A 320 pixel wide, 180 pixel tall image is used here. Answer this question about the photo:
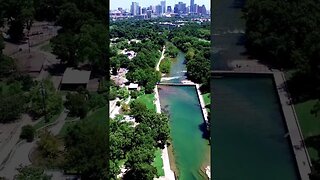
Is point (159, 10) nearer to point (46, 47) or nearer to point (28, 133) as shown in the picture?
point (46, 47)

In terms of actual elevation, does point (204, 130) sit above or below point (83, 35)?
below

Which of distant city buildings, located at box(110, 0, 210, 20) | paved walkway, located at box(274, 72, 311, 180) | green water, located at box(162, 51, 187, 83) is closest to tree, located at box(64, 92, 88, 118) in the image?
paved walkway, located at box(274, 72, 311, 180)

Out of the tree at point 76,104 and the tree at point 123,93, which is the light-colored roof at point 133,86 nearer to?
the tree at point 123,93

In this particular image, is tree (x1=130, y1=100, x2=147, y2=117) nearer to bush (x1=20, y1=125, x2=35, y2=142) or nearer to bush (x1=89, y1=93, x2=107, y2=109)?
bush (x1=89, y1=93, x2=107, y2=109)

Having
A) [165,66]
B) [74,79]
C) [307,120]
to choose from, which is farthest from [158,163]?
[165,66]

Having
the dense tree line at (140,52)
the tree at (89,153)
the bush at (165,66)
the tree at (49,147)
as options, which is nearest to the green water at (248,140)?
the tree at (89,153)

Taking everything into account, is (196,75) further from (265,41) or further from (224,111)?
(224,111)
